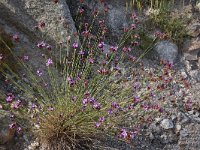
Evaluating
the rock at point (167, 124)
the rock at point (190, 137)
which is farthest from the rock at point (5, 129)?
the rock at point (190, 137)

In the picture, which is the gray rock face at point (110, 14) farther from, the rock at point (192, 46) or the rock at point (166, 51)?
the rock at point (192, 46)

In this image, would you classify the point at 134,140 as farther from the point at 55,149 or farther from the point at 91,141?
the point at 55,149

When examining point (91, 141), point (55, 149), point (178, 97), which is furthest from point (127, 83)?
point (55, 149)

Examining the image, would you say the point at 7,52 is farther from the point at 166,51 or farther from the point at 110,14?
the point at 166,51

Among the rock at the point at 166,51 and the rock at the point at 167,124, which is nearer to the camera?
the rock at the point at 167,124

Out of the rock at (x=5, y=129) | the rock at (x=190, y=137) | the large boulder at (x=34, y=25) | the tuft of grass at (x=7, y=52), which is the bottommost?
the rock at (x=5, y=129)

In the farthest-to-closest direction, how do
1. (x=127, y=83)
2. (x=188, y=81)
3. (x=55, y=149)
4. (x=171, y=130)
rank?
(x=188, y=81) → (x=127, y=83) → (x=171, y=130) → (x=55, y=149)

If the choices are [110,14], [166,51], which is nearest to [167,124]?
[166,51]
